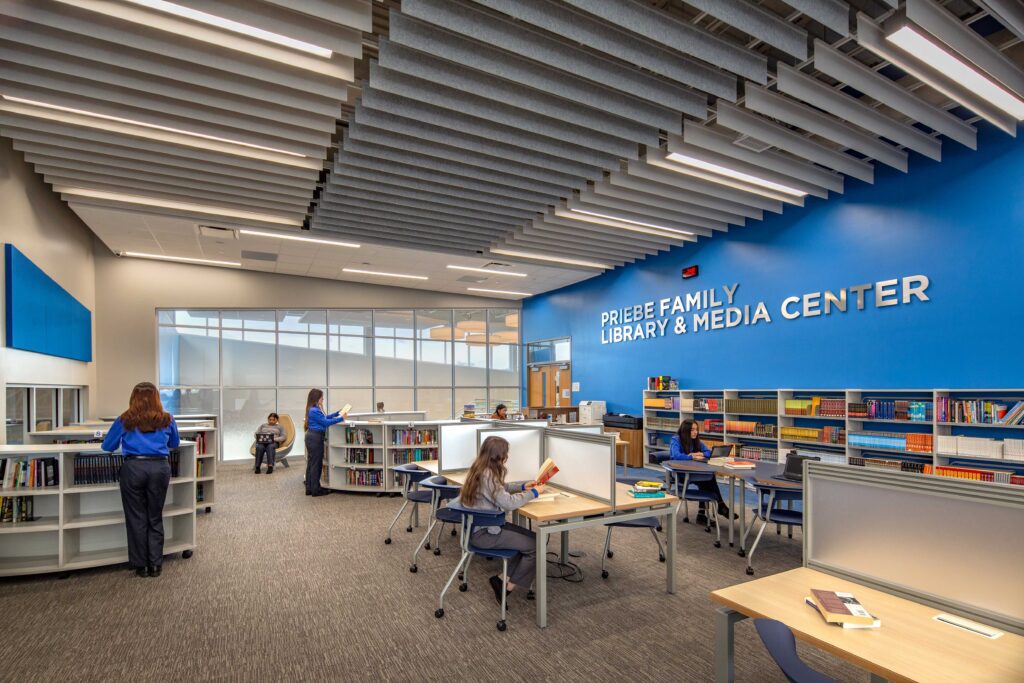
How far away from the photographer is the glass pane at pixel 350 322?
13164 mm

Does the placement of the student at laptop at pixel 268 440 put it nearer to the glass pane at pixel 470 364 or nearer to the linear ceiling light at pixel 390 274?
the linear ceiling light at pixel 390 274

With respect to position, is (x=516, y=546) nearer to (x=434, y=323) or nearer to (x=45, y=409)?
(x=45, y=409)

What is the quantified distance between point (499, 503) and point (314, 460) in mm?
5121

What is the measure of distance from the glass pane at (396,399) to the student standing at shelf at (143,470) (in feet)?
28.5

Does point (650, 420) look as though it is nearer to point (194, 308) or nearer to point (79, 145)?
point (79, 145)

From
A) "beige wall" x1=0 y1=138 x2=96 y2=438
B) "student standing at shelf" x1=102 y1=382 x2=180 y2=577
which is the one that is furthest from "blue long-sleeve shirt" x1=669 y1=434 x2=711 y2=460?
"beige wall" x1=0 y1=138 x2=96 y2=438

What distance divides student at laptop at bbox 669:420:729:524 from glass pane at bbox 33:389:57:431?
8.15 metres

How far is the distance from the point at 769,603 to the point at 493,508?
200 cm

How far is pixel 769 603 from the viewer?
2.26m

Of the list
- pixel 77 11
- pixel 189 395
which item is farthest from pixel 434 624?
pixel 189 395

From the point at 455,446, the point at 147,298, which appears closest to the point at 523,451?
the point at 455,446

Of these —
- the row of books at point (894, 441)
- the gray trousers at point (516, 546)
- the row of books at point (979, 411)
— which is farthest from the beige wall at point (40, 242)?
the row of books at point (979, 411)

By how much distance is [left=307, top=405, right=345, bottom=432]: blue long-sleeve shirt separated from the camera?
8.04 meters

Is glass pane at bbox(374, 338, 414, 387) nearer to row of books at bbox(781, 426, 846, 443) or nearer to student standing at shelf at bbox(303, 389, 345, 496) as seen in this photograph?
student standing at shelf at bbox(303, 389, 345, 496)
